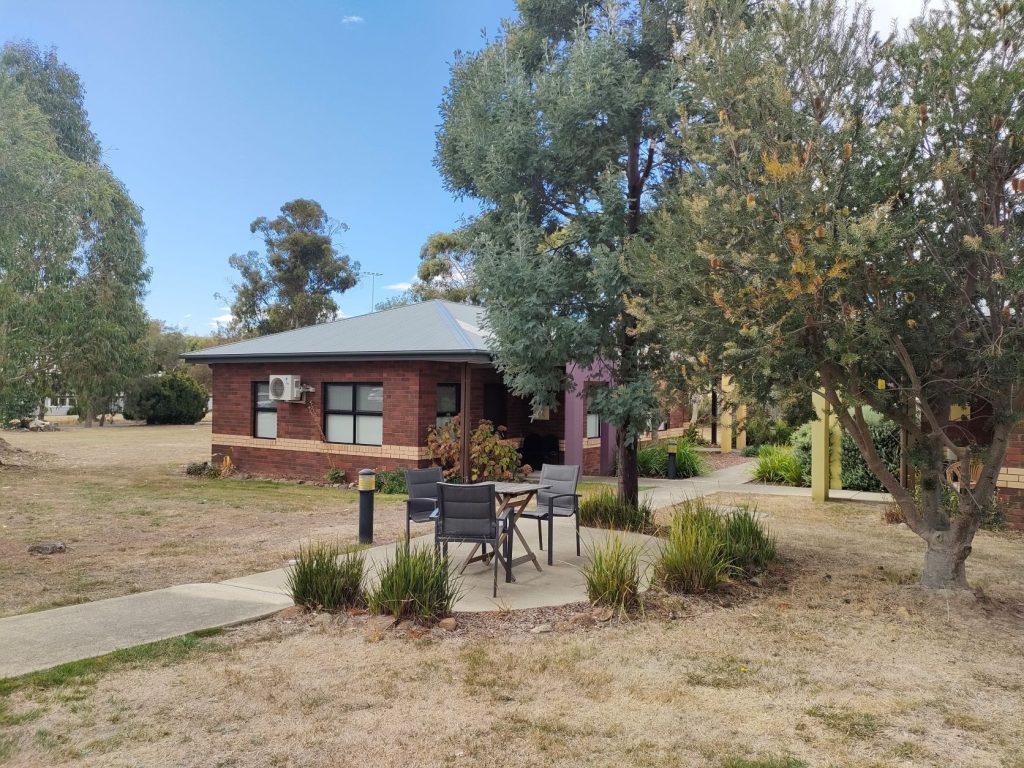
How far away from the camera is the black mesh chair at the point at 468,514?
6.70m

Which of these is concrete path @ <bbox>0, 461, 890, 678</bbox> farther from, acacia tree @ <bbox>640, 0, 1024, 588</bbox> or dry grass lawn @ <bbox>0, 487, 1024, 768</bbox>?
acacia tree @ <bbox>640, 0, 1024, 588</bbox>

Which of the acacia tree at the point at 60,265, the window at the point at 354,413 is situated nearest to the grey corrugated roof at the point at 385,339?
the window at the point at 354,413

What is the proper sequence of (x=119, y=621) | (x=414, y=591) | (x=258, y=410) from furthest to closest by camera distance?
(x=258, y=410) < (x=414, y=591) < (x=119, y=621)

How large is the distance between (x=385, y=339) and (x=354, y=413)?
5.69 ft

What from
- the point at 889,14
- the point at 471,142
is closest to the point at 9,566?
the point at 471,142

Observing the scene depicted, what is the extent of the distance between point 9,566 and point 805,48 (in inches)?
362

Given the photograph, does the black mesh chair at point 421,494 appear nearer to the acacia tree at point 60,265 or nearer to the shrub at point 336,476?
the shrub at point 336,476

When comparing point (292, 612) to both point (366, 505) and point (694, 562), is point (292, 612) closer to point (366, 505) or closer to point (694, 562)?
point (366, 505)

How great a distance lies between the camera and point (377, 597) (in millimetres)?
5934

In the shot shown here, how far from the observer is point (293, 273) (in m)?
41.3

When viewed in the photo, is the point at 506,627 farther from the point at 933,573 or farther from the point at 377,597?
the point at 933,573

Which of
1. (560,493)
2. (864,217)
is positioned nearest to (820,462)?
(560,493)

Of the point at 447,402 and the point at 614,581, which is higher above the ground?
the point at 447,402

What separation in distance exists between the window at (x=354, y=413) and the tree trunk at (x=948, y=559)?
430 inches
